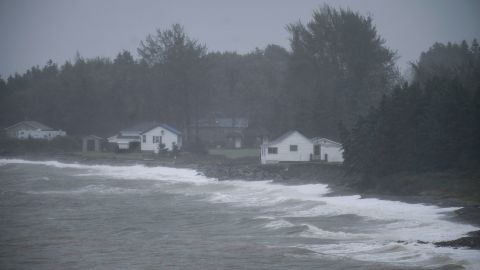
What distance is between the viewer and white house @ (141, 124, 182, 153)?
64.1m

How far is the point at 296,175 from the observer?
42.8 meters

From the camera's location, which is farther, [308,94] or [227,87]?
[227,87]

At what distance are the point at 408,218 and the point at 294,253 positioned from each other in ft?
23.9

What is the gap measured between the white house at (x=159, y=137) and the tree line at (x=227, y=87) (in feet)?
25.6

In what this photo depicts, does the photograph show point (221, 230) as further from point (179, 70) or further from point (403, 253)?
point (179, 70)

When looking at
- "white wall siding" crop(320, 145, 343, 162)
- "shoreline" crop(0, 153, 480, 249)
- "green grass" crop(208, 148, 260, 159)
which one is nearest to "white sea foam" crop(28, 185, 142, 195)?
"shoreline" crop(0, 153, 480, 249)

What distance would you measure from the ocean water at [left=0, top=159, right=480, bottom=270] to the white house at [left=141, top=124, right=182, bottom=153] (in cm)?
2414

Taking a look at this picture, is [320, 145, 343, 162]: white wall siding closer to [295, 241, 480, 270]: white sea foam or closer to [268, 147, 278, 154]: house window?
[268, 147, 278, 154]: house window

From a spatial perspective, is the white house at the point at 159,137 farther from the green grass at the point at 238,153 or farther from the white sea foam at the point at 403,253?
the white sea foam at the point at 403,253

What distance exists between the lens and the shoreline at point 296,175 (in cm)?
2352

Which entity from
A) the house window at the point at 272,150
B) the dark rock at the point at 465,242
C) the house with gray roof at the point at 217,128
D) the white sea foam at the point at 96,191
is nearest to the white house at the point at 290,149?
the house window at the point at 272,150

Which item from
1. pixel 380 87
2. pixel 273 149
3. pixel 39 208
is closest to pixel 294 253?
pixel 39 208

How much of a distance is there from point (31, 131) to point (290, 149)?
43.3 meters

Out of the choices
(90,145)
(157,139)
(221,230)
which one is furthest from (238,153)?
(221,230)
